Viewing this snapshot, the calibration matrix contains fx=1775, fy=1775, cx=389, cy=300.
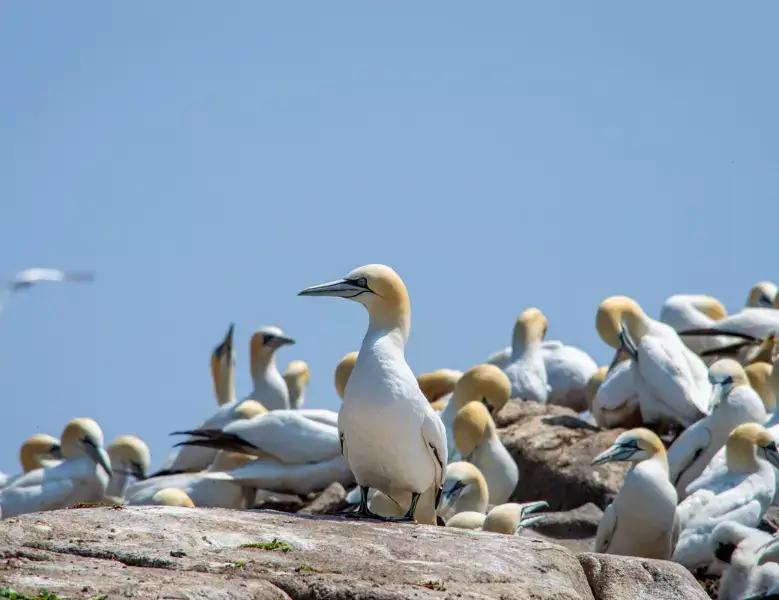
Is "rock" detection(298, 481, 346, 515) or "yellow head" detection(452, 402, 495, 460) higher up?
"yellow head" detection(452, 402, 495, 460)

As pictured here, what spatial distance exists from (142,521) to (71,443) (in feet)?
28.6

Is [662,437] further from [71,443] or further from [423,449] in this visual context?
[423,449]

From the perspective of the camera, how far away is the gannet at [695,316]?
18.8 metres

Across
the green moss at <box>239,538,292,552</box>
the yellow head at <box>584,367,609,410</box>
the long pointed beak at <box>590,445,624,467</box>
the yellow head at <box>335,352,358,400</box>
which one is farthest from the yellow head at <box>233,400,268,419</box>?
the green moss at <box>239,538,292,552</box>

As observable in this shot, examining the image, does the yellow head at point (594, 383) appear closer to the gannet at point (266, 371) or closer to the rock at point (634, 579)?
the gannet at point (266, 371)

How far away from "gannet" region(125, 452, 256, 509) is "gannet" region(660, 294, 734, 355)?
588cm

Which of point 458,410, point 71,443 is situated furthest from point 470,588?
point 71,443

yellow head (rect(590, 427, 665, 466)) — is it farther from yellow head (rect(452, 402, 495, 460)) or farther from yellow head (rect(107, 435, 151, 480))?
yellow head (rect(107, 435, 151, 480))

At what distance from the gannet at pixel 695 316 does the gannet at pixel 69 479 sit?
652 centimetres

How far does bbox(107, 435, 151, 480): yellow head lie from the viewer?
58.3 feet

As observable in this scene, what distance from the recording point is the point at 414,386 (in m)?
8.77

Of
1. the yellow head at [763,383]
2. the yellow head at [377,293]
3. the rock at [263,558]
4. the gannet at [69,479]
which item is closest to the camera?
the rock at [263,558]

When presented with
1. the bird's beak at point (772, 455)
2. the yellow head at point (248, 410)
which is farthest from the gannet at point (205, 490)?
the bird's beak at point (772, 455)

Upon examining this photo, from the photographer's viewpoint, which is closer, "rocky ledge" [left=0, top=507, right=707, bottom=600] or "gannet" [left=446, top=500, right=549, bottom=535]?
"rocky ledge" [left=0, top=507, right=707, bottom=600]
